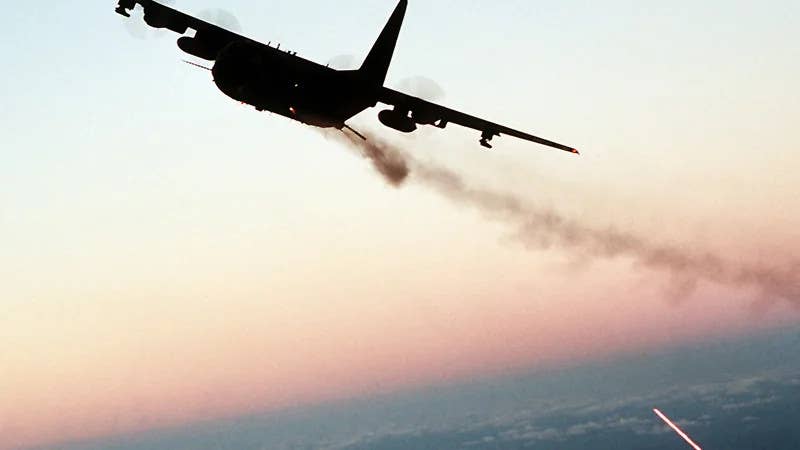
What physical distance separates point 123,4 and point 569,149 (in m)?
24.6

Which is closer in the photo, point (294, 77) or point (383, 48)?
point (294, 77)

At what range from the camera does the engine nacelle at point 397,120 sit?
40625mm

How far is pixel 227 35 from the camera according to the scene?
41.2 meters

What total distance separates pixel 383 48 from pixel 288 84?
16.6 ft

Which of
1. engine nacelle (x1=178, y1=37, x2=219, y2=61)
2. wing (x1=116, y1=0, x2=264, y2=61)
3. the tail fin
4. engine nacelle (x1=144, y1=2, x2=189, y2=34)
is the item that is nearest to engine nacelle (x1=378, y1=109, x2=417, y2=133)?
the tail fin

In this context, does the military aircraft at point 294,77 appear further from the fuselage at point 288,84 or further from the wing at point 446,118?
the wing at point 446,118

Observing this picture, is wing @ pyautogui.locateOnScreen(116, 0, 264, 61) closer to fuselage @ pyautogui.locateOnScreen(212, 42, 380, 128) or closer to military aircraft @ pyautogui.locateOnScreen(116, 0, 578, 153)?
military aircraft @ pyautogui.locateOnScreen(116, 0, 578, 153)

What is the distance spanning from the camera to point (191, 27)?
41.3 metres

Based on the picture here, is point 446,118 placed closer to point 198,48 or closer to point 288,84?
point 288,84

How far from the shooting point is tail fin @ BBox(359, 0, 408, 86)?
36.9 metres

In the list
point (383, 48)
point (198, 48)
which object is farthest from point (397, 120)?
point (198, 48)

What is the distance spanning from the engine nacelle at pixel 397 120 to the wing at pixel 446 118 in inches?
20.2

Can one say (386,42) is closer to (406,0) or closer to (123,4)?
(406,0)

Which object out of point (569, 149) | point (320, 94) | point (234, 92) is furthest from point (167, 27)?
point (569, 149)
